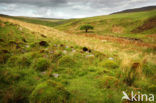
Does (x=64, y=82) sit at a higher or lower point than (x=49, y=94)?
lower

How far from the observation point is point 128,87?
3.73 m

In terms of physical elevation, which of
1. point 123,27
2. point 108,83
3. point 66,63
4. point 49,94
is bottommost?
point 108,83

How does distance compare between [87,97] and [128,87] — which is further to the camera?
[128,87]

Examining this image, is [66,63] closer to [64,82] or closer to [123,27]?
[64,82]

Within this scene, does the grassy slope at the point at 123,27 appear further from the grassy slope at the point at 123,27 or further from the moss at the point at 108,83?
the moss at the point at 108,83

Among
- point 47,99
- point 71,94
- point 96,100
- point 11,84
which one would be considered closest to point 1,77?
point 11,84

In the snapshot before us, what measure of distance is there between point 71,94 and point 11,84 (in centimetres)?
224

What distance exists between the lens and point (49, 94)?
284cm

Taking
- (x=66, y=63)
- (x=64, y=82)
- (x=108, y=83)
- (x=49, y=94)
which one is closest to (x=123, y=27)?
(x=66, y=63)

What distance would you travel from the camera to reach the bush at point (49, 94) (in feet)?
9.01

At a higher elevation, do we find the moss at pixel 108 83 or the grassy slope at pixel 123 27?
the grassy slope at pixel 123 27

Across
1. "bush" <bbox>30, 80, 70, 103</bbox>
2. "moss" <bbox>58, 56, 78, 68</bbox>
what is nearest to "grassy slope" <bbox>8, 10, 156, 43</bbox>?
"moss" <bbox>58, 56, 78, 68</bbox>

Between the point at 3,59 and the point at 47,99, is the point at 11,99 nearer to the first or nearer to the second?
the point at 47,99

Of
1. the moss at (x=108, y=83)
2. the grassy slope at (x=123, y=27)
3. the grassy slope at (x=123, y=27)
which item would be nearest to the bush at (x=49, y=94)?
the moss at (x=108, y=83)
